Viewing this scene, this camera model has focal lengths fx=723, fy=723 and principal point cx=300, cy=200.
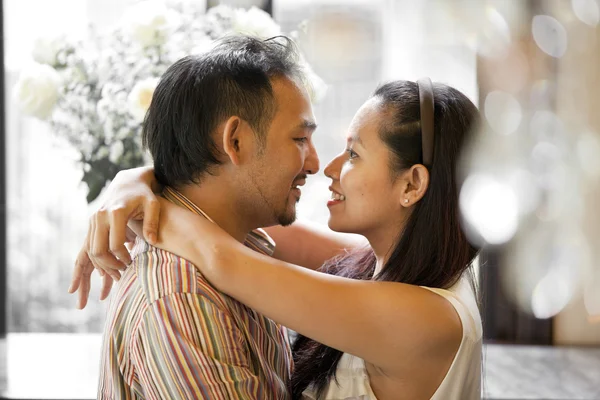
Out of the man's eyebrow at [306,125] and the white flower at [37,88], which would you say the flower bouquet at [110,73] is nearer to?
the white flower at [37,88]

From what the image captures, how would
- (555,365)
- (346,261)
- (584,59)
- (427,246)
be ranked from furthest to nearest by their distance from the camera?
(584,59)
(555,365)
(346,261)
(427,246)

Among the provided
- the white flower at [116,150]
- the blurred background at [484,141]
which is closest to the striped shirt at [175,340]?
the white flower at [116,150]

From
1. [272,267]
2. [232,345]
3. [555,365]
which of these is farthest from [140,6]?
[555,365]

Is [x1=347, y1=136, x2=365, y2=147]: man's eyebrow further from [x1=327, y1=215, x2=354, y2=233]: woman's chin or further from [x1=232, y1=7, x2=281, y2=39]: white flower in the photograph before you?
[x1=232, y1=7, x2=281, y2=39]: white flower

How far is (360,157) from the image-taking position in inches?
60.2

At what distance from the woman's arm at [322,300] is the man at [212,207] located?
4 cm

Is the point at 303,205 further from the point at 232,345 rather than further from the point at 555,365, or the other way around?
the point at 232,345

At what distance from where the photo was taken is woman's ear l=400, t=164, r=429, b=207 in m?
1.47

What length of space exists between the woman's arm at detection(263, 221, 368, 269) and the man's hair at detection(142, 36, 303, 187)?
469 mm

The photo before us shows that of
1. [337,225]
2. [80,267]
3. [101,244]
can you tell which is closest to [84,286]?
[80,267]

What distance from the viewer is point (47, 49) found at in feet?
6.10

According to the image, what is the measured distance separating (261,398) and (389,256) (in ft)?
1.51

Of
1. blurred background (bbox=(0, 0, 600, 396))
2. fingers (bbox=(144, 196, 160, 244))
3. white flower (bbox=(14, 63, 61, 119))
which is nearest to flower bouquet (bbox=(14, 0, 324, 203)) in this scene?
white flower (bbox=(14, 63, 61, 119))

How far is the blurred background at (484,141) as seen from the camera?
8.86ft
